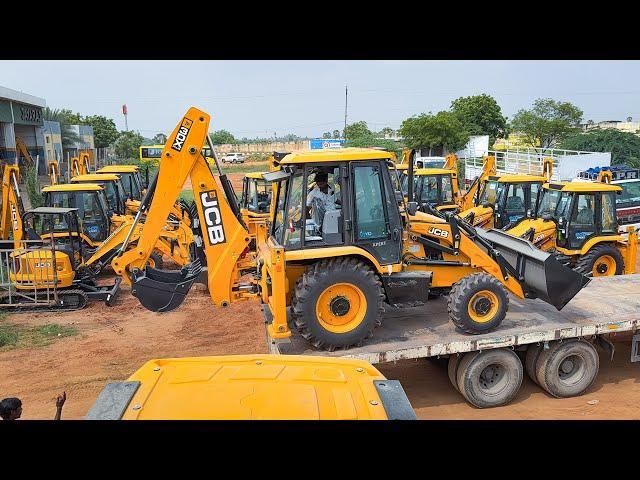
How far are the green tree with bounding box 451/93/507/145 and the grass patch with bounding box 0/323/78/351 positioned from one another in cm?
3365

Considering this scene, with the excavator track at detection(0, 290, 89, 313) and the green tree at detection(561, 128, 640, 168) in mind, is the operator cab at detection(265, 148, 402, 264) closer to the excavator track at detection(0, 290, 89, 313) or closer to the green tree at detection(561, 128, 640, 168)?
the excavator track at detection(0, 290, 89, 313)

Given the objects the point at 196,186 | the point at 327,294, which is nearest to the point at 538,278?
the point at 327,294

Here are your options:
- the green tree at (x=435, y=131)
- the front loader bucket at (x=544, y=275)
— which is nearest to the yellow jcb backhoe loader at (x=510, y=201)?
the front loader bucket at (x=544, y=275)

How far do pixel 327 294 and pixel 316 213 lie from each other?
96 centimetres

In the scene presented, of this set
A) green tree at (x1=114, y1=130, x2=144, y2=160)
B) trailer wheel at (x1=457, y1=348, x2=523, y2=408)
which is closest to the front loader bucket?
trailer wheel at (x1=457, y1=348, x2=523, y2=408)

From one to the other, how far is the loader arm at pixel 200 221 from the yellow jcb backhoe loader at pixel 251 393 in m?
4.05

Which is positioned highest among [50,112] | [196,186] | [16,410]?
[50,112]

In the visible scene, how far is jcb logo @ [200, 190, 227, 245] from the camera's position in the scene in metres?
6.88

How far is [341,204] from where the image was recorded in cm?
615

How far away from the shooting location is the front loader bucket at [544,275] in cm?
657

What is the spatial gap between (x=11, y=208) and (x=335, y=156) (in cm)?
906
